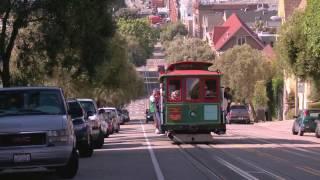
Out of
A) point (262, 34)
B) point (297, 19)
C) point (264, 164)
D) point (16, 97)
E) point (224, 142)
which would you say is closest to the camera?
point (16, 97)

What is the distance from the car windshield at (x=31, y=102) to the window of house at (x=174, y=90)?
44.6 ft

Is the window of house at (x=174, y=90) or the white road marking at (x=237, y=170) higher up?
the window of house at (x=174, y=90)

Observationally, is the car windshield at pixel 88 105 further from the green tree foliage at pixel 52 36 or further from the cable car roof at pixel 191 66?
the cable car roof at pixel 191 66

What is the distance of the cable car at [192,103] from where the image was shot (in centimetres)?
3114

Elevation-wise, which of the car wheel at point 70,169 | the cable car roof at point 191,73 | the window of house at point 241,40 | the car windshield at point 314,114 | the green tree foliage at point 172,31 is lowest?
the car wheel at point 70,169

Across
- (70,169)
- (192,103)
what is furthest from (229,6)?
(70,169)

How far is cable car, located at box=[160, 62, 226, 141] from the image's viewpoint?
102 ft

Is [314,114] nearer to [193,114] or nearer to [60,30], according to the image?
[193,114]

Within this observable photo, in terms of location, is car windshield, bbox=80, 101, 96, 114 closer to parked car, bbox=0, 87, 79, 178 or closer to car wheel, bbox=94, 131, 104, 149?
car wheel, bbox=94, 131, 104, 149

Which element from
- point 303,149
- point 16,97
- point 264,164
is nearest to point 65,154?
point 16,97

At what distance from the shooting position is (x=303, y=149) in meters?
28.5

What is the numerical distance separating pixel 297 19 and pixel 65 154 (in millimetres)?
38861

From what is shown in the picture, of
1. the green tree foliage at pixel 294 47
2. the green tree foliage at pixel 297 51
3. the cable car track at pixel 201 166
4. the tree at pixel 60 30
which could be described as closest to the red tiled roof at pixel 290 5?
the green tree foliage at pixel 297 51

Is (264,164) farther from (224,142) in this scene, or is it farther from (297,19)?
(297,19)
